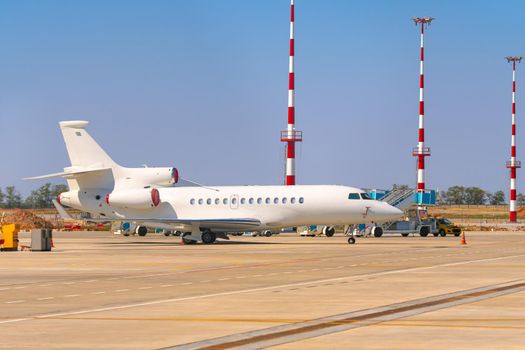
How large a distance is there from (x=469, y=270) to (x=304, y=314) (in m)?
15.4

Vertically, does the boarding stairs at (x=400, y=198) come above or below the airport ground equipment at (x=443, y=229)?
above

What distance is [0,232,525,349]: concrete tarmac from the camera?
1630 cm

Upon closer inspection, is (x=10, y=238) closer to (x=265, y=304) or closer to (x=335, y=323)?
(x=265, y=304)

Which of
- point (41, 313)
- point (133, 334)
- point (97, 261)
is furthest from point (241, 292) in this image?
point (97, 261)

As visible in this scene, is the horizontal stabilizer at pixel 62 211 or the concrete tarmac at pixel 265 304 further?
the horizontal stabilizer at pixel 62 211

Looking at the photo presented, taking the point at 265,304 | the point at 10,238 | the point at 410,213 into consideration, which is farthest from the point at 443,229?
the point at 265,304

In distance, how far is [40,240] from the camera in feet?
170

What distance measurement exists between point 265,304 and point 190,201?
143ft

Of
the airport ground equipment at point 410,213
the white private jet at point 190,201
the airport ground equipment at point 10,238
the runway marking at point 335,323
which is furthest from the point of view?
the airport ground equipment at point 410,213

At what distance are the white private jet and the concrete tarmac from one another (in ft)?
68.6

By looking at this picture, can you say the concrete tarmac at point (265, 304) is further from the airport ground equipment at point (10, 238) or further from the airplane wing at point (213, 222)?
the airplane wing at point (213, 222)

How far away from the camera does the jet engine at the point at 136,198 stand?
6581 centimetres

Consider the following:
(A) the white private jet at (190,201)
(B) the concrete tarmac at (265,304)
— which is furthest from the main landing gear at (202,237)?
(B) the concrete tarmac at (265,304)

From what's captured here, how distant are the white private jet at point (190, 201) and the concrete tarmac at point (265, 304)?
20.9m
